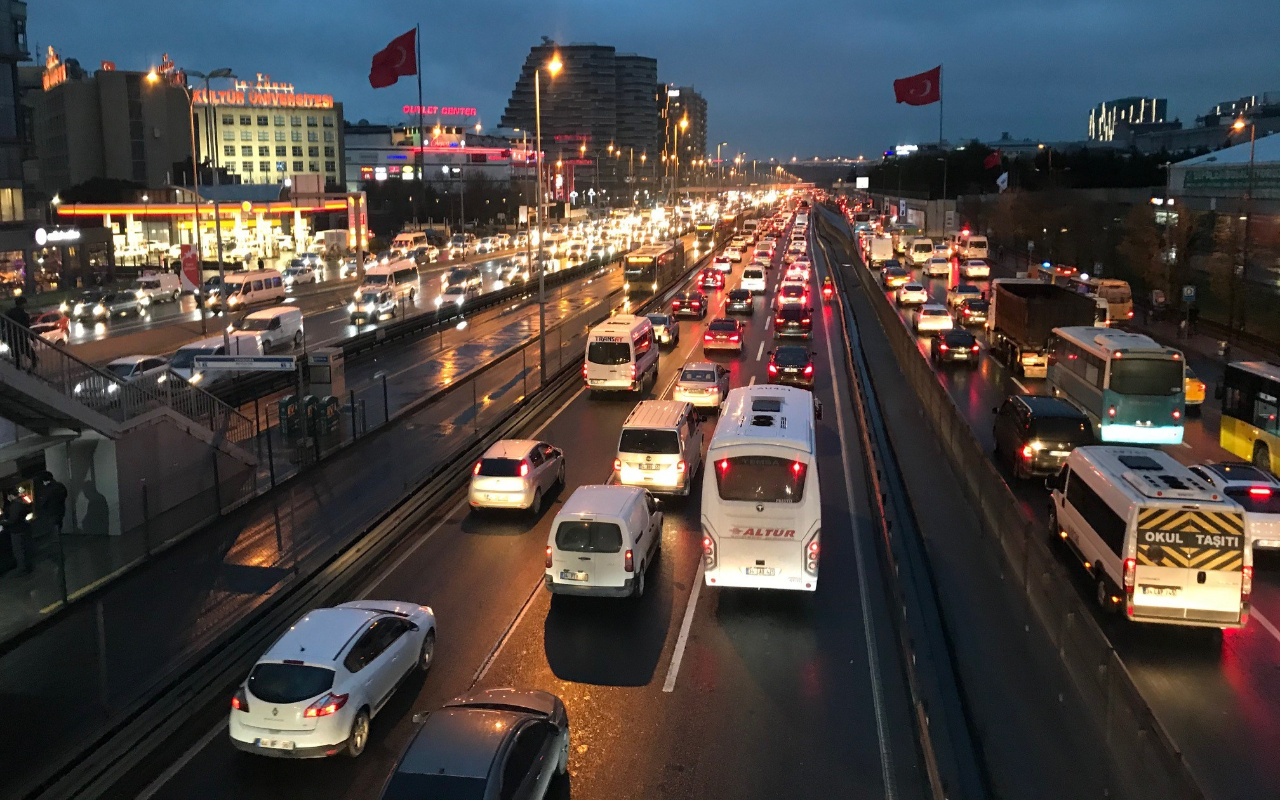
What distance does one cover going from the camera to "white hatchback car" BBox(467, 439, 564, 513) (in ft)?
61.4

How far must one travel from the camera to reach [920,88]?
68.4 m

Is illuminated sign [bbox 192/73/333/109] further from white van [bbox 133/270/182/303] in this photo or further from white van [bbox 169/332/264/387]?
white van [bbox 169/332/264/387]

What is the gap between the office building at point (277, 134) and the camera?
5463 inches

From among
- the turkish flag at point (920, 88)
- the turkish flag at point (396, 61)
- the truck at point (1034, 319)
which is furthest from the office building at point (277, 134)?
the truck at point (1034, 319)

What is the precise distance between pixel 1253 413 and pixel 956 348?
14296 mm

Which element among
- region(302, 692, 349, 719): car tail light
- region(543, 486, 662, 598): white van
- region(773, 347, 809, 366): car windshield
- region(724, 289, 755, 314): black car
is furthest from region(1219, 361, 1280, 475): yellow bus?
region(724, 289, 755, 314): black car

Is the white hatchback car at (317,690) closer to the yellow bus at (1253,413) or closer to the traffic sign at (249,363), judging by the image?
the traffic sign at (249,363)

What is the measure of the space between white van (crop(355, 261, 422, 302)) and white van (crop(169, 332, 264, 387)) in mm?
15017

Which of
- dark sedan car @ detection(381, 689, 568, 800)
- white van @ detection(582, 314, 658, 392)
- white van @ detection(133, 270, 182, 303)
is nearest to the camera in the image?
dark sedan car @ detection(381, 689, 568, 800)

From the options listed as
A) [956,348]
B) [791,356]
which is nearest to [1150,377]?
[791,356]

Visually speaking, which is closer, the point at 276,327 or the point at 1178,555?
the point at 1178,555

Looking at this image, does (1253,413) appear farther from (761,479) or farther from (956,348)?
(956,348)

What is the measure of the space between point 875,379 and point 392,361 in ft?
59.1

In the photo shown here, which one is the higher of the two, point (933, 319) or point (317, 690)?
point (933, 319)
